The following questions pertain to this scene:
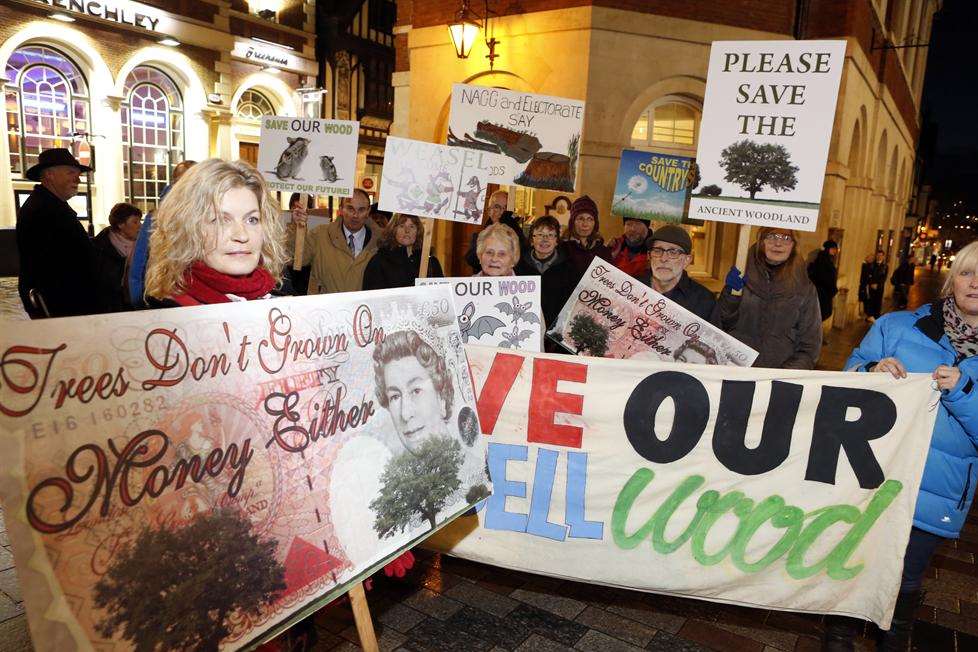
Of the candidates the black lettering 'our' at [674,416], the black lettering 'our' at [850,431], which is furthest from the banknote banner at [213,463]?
the black lettering 'our' at [850,431]

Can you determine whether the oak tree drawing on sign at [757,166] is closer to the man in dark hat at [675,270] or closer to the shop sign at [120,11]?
the man in dark hat at [675,270]

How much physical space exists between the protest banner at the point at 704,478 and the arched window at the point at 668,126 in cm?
815

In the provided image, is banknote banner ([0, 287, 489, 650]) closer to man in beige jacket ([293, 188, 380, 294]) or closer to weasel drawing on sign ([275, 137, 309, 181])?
man in beige jacket ([293, 188, 380, 294])

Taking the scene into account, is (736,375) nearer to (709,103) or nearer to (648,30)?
(709,103)

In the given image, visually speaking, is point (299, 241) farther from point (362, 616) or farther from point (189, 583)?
point (189, 583)

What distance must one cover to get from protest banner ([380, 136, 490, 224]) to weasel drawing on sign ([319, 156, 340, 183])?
1.27 m

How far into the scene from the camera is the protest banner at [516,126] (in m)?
6.07

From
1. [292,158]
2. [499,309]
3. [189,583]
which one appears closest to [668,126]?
[292,158]

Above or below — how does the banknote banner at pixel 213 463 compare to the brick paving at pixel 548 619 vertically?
above

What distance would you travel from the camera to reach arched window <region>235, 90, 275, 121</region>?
72.8ft

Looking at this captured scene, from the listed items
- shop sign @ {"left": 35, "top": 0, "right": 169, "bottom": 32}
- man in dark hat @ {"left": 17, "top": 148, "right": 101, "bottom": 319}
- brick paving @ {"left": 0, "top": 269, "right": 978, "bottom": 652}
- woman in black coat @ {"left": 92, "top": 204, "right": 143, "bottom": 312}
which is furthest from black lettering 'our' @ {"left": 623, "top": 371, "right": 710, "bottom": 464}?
shop sign @ {"left": 35, "top": 0, "right": 169, "bottom": 32}

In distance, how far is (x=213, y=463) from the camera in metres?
1.56

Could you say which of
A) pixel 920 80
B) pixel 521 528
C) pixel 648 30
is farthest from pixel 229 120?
pixel 920 80

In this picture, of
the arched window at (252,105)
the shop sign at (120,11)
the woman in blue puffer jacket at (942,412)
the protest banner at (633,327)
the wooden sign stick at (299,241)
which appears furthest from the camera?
the arched window at (252,105)
